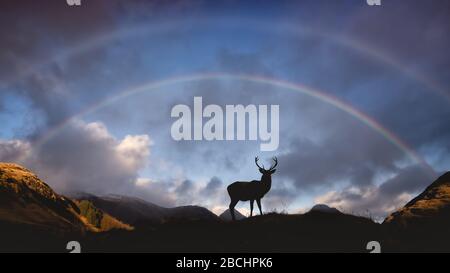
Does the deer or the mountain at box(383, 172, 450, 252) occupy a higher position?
the deer

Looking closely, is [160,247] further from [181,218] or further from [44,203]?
[44,203]

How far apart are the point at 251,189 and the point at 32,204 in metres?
12.0

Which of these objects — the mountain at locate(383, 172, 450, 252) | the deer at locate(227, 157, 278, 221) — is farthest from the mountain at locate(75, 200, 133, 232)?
the mountain at locate(383, 172, 450, 252)

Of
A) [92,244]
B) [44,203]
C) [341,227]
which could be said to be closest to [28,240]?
[92,244]

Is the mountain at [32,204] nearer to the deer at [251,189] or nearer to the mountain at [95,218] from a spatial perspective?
the mountain at [95,218]

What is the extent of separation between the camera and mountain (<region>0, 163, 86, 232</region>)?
67.4ft

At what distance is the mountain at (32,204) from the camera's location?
2055cm

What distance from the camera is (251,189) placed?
22.1 m

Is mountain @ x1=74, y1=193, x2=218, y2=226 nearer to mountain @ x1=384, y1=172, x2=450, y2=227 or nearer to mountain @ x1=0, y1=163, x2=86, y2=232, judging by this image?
mountain @ x1=0, y1=163, x2=86, y2=232

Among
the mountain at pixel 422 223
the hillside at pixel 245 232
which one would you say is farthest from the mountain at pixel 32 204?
the mountain at pixel 422 223

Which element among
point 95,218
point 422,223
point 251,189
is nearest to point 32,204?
point 95,218

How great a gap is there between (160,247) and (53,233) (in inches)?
208

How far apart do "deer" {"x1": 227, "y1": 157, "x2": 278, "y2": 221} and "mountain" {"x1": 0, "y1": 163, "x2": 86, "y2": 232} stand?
25.3 ft

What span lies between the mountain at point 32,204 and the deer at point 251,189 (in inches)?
303
